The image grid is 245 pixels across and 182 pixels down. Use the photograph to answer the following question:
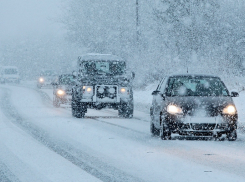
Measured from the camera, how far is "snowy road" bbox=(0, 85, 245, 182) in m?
8.48

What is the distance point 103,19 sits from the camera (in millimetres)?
49688

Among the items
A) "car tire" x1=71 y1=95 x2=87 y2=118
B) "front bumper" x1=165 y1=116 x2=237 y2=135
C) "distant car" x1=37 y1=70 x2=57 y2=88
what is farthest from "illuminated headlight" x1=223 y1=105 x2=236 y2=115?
"distant car" x1=37 y1=70 x2=57 y2=88

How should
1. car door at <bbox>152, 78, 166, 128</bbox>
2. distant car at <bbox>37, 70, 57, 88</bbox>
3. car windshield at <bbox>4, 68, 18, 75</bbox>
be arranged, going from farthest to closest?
1. car windshield at <bbox>4, 68, 18, 75</bbox>
2. distant car at <bbox>37, 70, 57, 88</bbox>
3. car door at <bbox>152, 78, 166, 128</bbox>

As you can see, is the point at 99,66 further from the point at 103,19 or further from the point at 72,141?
the point at 103,19

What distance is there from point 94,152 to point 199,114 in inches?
107

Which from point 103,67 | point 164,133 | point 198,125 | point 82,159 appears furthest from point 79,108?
point 82,159

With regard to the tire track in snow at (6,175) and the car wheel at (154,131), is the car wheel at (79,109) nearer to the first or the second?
the car wheel at (154,131)

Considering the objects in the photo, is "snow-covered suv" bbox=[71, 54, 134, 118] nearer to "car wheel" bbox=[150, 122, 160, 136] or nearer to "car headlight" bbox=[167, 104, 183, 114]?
"car wheel" bbox=[150, 122, 160, 136]

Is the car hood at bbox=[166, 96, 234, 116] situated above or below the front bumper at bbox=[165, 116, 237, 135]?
above

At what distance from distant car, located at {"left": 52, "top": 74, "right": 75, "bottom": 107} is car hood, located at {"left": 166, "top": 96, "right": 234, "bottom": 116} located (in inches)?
478

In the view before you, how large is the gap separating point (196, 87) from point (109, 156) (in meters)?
4.17

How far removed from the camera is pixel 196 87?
13984 millimetres

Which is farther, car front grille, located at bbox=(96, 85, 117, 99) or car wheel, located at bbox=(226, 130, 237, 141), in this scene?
car front grille, located at bbox=(96, 85, 117, 99)

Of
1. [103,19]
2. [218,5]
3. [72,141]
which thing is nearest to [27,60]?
[103,19]
